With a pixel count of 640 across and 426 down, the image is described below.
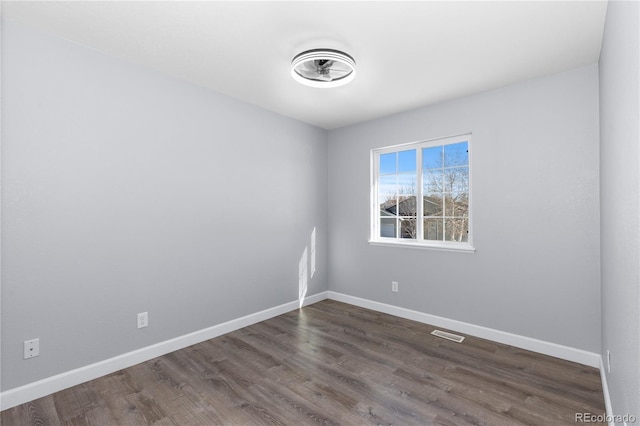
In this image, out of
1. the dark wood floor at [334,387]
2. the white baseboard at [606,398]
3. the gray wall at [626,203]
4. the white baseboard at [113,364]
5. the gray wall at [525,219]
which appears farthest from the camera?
the gray wall at [525,219]

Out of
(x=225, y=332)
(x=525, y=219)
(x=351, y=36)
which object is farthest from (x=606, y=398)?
(x=225, y=332)

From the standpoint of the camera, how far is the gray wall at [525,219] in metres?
2.61

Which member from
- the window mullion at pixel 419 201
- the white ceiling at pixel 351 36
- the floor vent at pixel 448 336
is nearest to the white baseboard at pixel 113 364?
the floor vent at pixel 448 336

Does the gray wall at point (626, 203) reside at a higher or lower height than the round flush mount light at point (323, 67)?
lower

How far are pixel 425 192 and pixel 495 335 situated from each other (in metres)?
1.68

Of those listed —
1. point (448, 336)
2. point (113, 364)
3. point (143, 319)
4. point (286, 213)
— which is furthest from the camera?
point (286, 213)

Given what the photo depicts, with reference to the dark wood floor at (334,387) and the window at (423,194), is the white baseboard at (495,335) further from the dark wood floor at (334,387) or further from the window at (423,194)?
the window at (423,194)

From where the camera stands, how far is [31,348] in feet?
6.96

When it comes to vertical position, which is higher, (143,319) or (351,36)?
(351,36)

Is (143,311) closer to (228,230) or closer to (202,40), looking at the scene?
(228,230)

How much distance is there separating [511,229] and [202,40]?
124 inches

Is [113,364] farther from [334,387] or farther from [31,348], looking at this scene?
[334,387]

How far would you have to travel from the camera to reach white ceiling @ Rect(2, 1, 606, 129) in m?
1.93

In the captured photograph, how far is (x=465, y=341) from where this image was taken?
308 centimetres
